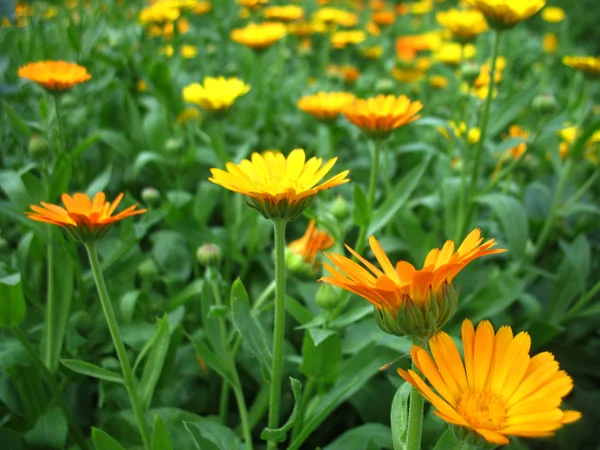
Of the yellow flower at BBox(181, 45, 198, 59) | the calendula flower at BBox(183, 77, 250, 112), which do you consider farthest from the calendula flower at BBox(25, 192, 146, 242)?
the yellow flower at BBox(181, 45, 198, 59)

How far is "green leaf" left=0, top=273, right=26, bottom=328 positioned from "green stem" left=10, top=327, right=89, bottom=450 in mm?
33

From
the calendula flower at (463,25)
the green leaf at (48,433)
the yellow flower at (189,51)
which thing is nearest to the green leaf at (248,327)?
the green leaf at (48,433)

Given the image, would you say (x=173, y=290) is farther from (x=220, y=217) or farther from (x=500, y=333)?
(x=500, y=333)

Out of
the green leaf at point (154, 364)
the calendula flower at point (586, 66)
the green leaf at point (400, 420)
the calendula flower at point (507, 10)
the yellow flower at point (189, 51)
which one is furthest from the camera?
the yellow flower at point (189, 51)

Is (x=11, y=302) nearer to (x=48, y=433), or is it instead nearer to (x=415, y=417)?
(x=48, y=433)

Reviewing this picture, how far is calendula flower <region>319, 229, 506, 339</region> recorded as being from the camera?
60 centimetres

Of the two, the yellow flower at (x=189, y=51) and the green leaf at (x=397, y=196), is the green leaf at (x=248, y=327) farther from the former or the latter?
the yellow flower at (x=189, y=51)

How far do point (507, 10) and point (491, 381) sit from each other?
888 millimetres

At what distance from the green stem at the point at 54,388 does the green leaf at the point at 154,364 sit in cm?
18

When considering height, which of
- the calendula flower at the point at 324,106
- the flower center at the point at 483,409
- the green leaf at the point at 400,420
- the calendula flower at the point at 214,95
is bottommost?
the green leaf at the point at 400,420

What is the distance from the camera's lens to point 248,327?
0.92 meters

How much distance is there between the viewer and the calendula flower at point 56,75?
1199 millimetres

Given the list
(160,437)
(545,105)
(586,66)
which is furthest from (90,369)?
(586,66)

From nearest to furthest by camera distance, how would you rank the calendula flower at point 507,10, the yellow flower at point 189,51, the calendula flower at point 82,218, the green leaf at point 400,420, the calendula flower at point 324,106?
the green leaf at point 400,420 → the calendula flower at point 82,218 → the calendula flower at point 507,10 → the calendula flower at point 324,106 → the yellow flower at point 189,51
